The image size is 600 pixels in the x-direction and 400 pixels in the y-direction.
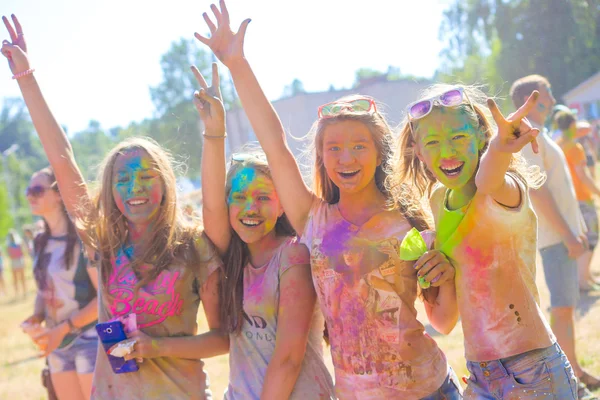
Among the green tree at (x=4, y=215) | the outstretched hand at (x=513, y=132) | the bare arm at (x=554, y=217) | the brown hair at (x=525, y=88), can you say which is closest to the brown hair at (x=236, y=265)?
the outstretched hand at (x=513, y=132)

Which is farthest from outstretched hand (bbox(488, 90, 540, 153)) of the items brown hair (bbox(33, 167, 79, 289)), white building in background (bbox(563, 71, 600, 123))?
white building in background (bbox(563, 71, 600, 123))

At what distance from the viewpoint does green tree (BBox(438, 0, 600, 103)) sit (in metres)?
15.1

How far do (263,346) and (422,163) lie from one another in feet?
3.40

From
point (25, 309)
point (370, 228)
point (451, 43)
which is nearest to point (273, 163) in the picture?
point (370, 228)

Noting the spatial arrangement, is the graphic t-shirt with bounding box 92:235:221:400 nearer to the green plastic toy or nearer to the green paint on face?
the green plastic toy

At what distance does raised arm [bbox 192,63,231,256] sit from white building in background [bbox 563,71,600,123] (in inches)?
1308

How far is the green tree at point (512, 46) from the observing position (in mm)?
15141

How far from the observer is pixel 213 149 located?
2.82 metres

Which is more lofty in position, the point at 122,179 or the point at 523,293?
the point at 122,179

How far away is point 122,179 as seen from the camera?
3.04 metres

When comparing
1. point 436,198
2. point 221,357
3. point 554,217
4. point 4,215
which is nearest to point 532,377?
point 436,198

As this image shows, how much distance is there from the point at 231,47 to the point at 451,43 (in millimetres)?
30704

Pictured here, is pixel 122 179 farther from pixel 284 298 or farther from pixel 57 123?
pixel 284 298

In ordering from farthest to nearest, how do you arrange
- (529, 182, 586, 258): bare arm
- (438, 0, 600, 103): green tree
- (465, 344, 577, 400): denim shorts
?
(438, 0, 600, 103): green tree → (529, 182, 586, 258): bare arm → (465, 344, 577, 400): denim shorts
